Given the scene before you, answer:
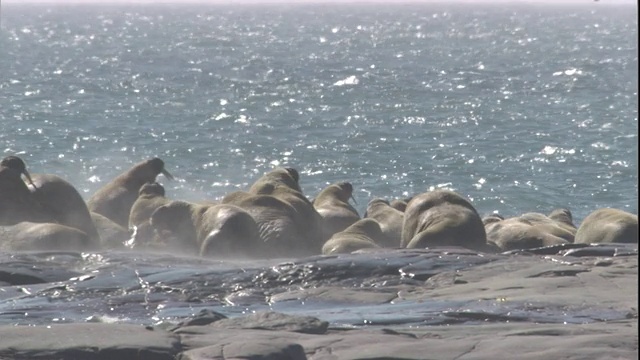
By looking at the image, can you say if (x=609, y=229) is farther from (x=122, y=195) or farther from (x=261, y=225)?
(x=122, y=195)

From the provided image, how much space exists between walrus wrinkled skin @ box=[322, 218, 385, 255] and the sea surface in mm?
1847

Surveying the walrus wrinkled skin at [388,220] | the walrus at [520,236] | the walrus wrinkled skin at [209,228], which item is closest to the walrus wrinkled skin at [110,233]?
the walrus wrinkled skin at [209,228]

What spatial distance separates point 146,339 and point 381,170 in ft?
79.9

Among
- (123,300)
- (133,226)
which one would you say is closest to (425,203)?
(133,226)

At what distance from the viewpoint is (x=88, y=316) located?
10.6 metres

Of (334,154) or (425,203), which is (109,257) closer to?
(425,203)

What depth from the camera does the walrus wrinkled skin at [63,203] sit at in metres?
15.9

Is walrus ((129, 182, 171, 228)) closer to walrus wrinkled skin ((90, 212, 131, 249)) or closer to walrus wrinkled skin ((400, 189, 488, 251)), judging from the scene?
walrus wrinkled skin ((90, 212, 131, 249))

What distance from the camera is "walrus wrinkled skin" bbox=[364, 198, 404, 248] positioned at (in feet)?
55.2

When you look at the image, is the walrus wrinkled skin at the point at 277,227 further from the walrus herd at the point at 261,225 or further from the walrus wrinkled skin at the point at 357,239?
the walrus wrinkled skin at the point at 357,239

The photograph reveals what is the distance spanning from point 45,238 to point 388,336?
6.14 m

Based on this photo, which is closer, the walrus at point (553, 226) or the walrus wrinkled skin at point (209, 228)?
the walrus wrinkled skin at point (209, 228)

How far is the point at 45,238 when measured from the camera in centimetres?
1459

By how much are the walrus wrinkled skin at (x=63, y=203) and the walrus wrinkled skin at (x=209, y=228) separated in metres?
0.83
